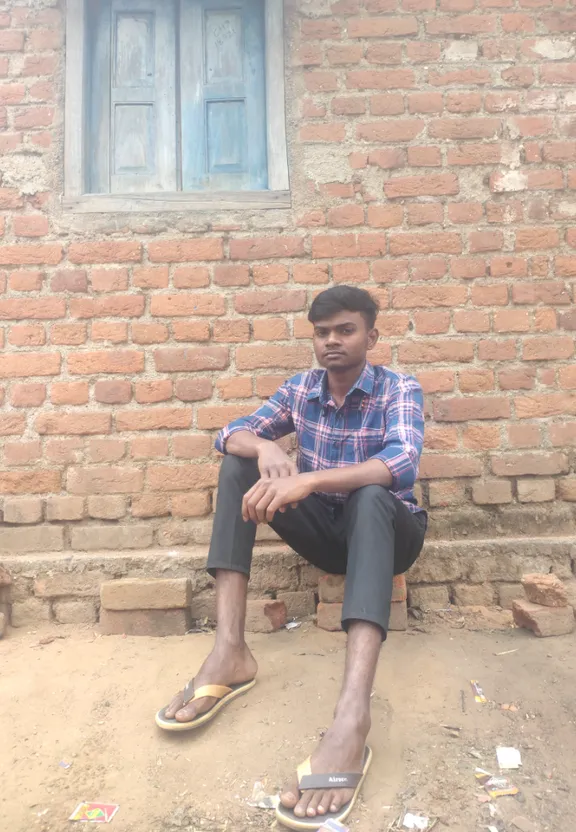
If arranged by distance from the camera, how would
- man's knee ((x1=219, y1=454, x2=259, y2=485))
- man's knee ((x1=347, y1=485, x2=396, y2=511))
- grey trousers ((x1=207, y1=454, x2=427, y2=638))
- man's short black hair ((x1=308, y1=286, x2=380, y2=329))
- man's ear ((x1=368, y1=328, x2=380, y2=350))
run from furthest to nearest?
man's ear ((x1=368, y1=328, x2=380, y2=350)) → man's short black hair ((x1=308, y1=286, x2=380, y2=329)) → man's knee ((x1=219, y1=454, x2=259, y2=485)) → man's knee ((x1=347, y1=485, x2=396, y2=511)) → grey trousers ((x1=207, y1=454, x2=427, y2=638))

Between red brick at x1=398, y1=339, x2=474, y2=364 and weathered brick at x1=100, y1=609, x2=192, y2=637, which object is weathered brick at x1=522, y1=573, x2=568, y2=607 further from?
weathered brick at x1=100, y1=609, x2=192, y2=637

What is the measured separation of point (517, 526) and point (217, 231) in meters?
1.95

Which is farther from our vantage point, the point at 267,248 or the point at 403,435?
the point at 267,248

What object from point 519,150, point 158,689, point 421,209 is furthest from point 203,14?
point 158,689

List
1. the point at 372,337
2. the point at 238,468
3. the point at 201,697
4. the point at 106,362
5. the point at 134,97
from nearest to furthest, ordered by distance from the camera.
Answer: the point at 201,697, the point at 238,468, the point at 372,337, the point at 106,362, the point at 134,97

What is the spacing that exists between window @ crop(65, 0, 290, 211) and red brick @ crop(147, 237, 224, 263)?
0.31 meters

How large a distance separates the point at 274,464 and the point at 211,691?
29.4 inches

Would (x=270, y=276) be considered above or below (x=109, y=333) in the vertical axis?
above

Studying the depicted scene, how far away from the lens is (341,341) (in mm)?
2318

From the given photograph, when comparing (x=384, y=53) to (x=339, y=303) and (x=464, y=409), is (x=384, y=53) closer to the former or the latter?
(x=339, y=303)

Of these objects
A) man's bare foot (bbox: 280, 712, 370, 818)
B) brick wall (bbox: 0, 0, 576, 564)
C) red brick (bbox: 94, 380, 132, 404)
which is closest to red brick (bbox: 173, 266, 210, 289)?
brick wall (bbox: 0, 0, 576, 564)

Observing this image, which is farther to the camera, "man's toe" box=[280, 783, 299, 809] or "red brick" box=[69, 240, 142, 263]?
"red brick" box=[69, 240, 142, 263]

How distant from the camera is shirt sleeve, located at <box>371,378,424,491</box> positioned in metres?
2.03

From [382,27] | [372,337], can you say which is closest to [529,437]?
[372,337]
